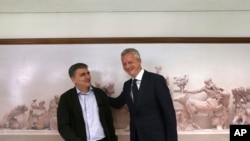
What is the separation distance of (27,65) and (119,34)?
2.55ft

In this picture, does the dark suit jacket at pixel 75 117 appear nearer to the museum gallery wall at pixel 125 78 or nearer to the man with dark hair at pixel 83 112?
the man with dark hair at pixel 83 112

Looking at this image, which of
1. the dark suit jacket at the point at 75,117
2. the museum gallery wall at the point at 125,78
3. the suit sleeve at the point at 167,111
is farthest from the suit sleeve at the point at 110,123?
the suit sleeve at the point at 167,111

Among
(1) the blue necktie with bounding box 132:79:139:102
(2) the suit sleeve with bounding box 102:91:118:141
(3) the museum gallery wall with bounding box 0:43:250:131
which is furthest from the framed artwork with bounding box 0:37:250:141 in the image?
(1) the blue necktie with bounding box 132:79:139:102

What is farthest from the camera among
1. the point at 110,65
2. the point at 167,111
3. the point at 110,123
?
the point at 110,65

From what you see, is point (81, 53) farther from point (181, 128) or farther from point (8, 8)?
point (181, 128)

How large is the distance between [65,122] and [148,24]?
3.24ft

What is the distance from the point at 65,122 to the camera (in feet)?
6.38

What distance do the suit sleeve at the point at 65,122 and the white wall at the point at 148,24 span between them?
0.59 meters

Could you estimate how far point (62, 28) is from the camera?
2266 millimetres

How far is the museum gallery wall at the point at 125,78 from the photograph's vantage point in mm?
2219

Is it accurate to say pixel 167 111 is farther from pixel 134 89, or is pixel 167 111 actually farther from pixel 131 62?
pixel 131 62

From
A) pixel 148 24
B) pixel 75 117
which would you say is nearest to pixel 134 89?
pixel 75 117

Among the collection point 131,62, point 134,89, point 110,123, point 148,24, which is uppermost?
point 148,24

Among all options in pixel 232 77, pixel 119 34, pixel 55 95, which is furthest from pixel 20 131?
pixel 232 77
